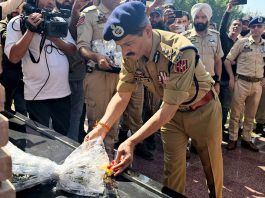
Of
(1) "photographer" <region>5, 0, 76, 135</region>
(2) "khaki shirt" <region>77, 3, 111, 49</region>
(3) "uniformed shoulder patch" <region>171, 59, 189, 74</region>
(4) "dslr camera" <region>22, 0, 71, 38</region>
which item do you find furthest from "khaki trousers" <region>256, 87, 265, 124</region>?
(3) "uniformed shoulder patch" <region>171, 59, 189, 74</region>

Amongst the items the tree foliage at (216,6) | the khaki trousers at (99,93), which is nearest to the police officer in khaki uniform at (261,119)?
the khaki trousers at (99,93)

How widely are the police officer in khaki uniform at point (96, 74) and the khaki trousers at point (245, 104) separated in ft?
6.80

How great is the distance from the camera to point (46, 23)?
2.48 meters

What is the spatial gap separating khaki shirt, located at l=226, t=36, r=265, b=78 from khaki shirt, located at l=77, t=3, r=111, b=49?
7.36 ft

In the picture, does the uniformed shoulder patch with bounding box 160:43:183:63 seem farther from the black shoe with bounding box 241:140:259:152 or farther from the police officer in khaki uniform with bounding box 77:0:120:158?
the black shoe with bounding box 241:140:259:152

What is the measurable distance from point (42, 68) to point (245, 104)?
3.12 m

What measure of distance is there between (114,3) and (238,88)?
230 centimetres

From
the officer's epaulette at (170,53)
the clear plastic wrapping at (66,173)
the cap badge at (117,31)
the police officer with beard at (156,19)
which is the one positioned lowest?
the clear plastic wrapping at (66,173)

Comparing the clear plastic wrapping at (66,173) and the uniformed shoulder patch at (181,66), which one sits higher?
the uniformed shoulder patch at (181,66)

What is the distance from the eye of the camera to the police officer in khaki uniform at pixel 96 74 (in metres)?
3.05

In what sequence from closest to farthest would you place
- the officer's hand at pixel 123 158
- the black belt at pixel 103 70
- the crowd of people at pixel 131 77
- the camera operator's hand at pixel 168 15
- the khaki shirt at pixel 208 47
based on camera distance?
the officer's hand at pixel 123 158
the crowd of people at pixel 131 77
the black belt at pixel 103 70
the khaki shirt at pixel 208 47
the camera operator's hand at pixel 168 15

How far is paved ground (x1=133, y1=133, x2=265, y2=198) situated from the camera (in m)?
3.26

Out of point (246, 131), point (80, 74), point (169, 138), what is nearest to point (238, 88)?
point (246, 131)

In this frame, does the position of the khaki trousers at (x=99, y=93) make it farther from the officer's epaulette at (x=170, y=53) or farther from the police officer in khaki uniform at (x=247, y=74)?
the police officer in khaki uniform at (x=247, y=74)
